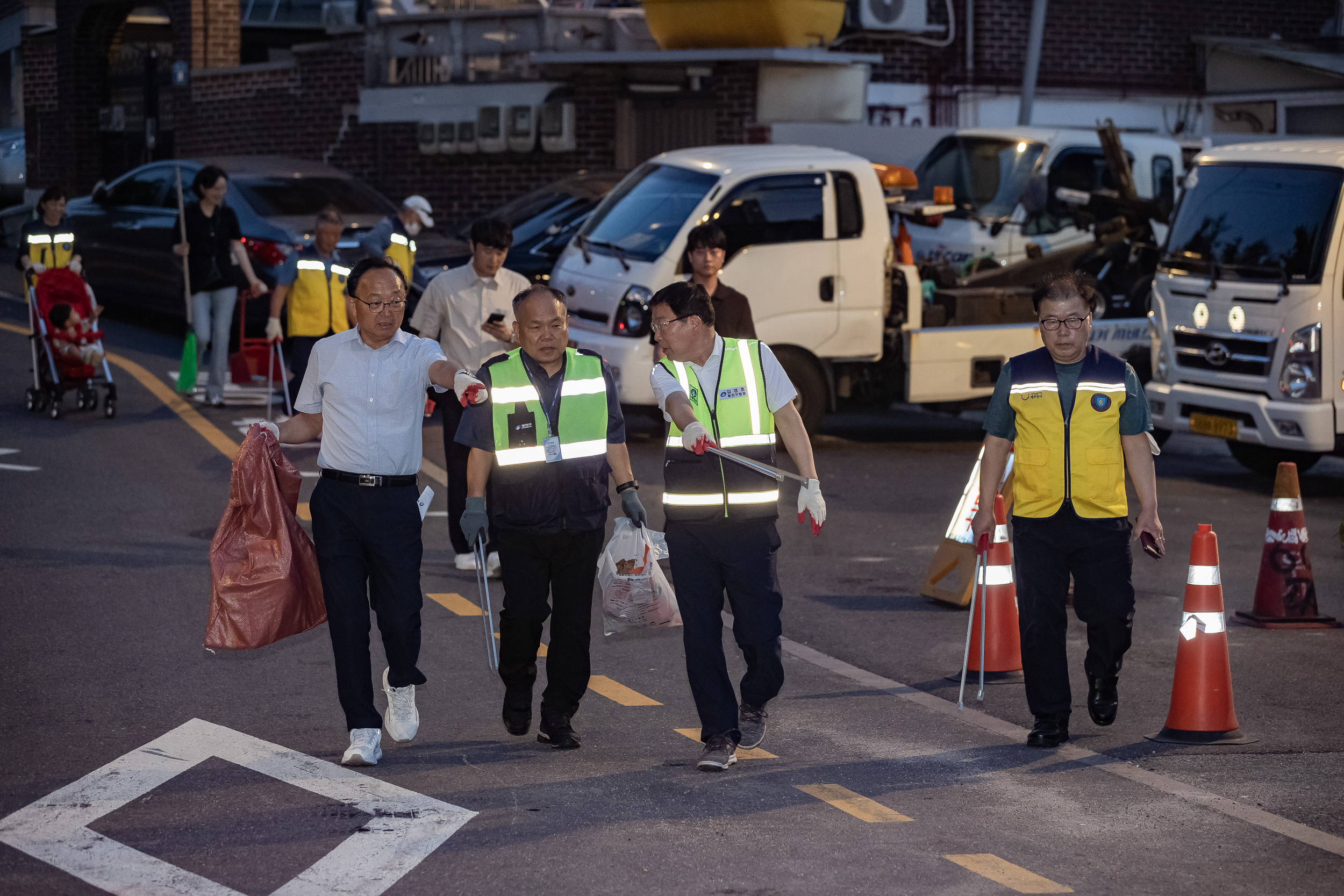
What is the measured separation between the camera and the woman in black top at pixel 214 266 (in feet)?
47.1

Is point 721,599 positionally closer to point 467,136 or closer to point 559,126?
point 559,126

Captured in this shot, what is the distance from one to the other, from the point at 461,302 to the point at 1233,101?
18297mm

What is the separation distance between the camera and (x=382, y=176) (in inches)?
934

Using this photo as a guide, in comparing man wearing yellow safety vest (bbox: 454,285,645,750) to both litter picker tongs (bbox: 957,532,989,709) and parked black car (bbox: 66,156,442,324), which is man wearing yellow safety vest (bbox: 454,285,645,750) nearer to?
litter picker tongs (bbox: 957,532,989,709)

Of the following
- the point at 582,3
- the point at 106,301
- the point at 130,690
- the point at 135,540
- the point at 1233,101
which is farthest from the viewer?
the point at 1233,101

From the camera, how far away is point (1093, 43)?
2492cm

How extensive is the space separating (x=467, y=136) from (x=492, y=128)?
1.60 feet

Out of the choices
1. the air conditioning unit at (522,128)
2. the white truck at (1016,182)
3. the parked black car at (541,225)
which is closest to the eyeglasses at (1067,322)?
the white truck at (1016,182)

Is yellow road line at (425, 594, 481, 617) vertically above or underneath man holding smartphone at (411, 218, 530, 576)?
underneath

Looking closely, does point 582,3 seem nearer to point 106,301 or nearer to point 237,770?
point 106,301

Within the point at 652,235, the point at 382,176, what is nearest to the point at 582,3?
the point at 382,176

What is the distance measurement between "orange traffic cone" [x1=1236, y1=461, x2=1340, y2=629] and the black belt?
4.68 metres

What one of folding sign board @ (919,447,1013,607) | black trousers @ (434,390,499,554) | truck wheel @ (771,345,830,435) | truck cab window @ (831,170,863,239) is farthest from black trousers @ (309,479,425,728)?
truck cab window @ (831,170,863,239)

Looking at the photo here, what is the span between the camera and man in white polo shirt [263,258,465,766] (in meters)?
6.34
